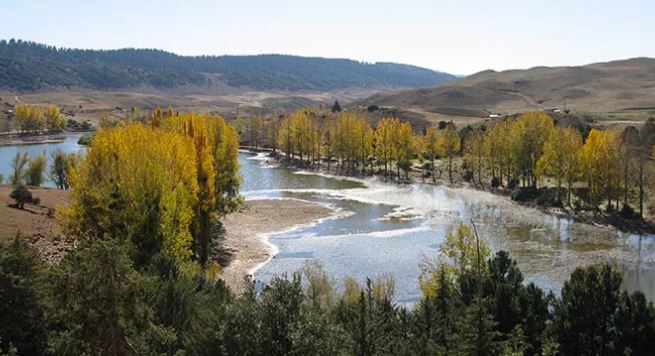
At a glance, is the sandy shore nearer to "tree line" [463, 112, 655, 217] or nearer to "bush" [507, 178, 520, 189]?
"tree line" [463, 112, 655, 217]

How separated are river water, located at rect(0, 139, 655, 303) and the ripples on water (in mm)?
71

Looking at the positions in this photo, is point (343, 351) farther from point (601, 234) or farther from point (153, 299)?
point (601, 234)

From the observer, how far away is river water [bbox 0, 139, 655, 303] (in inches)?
1795

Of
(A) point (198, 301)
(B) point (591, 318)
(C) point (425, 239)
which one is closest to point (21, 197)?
(A) point (198, 301)

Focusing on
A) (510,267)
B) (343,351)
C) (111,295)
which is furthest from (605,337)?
(111,295)

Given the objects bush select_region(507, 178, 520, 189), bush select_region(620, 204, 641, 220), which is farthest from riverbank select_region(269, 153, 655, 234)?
bush select_region(507, 178, 520, 189)

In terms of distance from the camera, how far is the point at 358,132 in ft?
338

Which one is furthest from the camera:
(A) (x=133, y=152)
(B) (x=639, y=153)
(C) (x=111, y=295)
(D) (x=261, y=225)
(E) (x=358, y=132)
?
(E) (x=358, y=132)

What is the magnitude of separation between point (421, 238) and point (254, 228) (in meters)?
16.0

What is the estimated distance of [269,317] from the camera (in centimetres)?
1777

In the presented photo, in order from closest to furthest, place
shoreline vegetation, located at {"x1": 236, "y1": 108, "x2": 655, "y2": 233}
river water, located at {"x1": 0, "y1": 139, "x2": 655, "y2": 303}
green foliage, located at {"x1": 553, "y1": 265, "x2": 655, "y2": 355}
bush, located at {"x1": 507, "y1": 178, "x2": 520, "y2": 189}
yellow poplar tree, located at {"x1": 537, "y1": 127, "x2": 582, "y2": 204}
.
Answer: green foliage, located at {"x1": 553, "y1": 265, "x2": 655, "y2": 355} → river water, located at {"x1": 0, "y1": 139, "x2": 655, "y2": 303} → shoreline vegetation, located at {"x1": 236, "y1": 108, "x2": 655, "y2": 233} → yellow poplar tree, located at {"x1": 537, "y1": 127, "x2": 582, "y2": 204} → bush, located at {"x1": 507, "y1": 178, "x2": 520, "y2": 189}

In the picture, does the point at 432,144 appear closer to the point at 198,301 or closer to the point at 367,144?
the point at 367,144

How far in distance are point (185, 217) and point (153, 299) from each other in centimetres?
1360

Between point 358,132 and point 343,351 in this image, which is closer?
point 343,351
